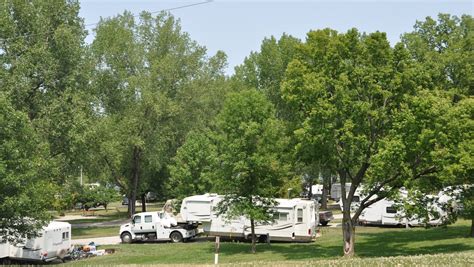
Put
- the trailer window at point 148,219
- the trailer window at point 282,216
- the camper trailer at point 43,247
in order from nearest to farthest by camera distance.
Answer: the camper trailer at point 43,247
the trailer window at point 282,216
the trailer window at point 148,219

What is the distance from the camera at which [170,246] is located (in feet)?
108

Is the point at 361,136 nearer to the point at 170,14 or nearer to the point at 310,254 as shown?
the point at 310,254

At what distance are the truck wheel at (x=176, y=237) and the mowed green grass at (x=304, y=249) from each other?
0.76 meters

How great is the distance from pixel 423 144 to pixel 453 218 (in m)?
4.07

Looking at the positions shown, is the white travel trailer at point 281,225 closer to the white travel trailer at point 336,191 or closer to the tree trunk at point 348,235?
the tree trunk at point 348,235

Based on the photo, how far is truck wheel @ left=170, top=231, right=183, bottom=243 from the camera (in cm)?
3528

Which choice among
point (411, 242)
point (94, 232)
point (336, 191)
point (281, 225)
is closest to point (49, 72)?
point (94, 232)

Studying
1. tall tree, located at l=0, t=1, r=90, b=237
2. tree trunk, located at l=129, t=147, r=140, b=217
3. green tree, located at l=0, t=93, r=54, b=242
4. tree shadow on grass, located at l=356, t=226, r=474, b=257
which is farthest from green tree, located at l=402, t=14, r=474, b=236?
tree trunk, located at l=129, t=147, r=140, b=217

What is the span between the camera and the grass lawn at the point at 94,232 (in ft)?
135

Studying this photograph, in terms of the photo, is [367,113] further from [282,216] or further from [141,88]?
[141,88]

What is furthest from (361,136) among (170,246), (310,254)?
(170,246)

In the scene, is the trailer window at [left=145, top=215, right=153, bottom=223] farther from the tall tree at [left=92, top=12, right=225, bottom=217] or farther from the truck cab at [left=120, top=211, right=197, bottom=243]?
the tall tree at [left=92, top=12, right=225, bottom=217]

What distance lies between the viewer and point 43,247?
89.7 feet

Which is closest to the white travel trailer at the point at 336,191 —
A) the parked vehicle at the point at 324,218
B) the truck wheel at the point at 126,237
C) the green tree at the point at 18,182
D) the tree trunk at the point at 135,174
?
the parked vehicle at the point at 324,218
